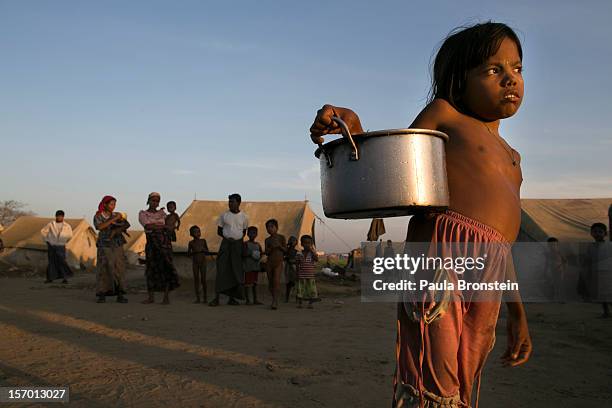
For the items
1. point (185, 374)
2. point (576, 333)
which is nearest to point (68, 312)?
point (185, 374)

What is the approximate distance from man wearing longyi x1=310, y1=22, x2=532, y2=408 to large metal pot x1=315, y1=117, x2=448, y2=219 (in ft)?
0.47

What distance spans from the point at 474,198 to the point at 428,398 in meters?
0.60

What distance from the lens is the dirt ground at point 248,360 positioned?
9.59 ft

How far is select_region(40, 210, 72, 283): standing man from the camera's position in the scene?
12.1 m

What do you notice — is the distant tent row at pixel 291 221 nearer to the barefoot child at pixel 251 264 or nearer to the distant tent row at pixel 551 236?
the distant tent row at pixel 551 236

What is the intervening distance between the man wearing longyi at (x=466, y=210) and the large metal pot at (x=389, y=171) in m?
0.14

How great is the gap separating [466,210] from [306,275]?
666cm

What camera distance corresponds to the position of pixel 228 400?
2.81 metres

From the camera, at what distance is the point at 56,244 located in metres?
12.1

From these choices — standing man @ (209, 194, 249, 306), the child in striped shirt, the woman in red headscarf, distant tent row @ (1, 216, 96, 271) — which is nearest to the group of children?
the child in striped shirt

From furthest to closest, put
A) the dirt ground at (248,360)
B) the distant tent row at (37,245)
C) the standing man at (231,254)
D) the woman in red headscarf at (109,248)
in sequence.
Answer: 1. the distant tent row at (37,245)
2. the standing man at (231,254)
3. the woman in red headscarf at (109,248)
4. the dirt ground at (248,360)

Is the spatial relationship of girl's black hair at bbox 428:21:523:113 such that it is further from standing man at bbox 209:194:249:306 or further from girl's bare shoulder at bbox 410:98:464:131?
standing man at bbox 209:194:249:306

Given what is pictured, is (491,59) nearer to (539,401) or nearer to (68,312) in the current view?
(539,401)

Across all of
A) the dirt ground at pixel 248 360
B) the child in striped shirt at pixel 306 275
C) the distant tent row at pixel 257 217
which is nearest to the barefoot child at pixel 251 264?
the child in striped shirt at pixel 306 275
